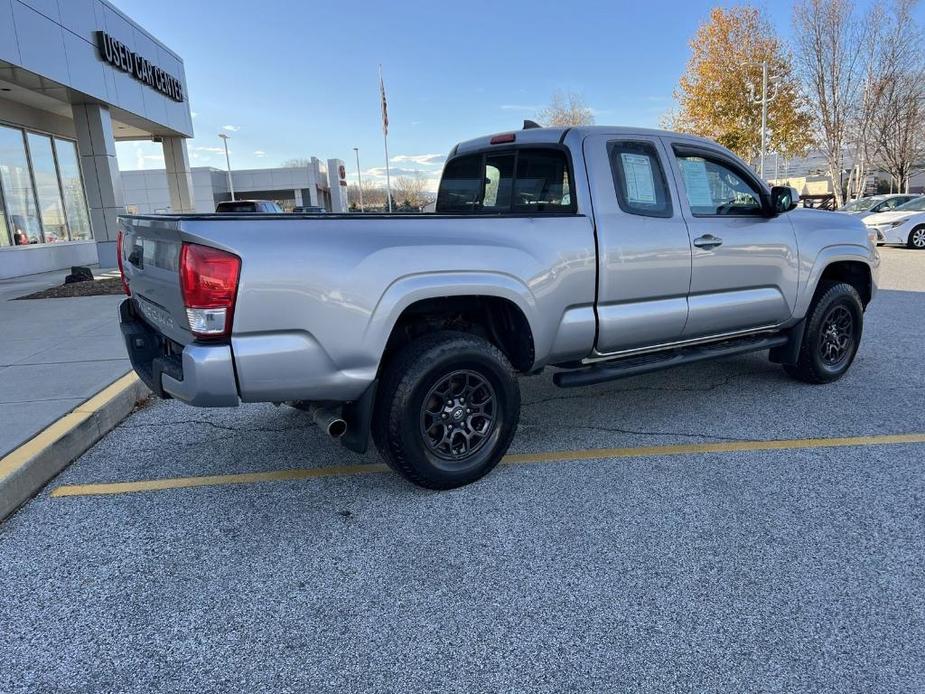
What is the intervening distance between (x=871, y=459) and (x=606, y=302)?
6.04 feet

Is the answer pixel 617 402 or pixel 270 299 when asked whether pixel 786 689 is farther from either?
pixel 617 402

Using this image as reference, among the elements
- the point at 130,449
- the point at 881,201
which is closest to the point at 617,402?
the point at 130,449

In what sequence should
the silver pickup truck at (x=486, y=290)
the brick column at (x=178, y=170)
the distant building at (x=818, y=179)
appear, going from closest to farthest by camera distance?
the silver pickup truck at (x=486, y=290), the brick column at (x=178, y=170), the distant building at (x=818, y=179)

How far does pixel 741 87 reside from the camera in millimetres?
32938

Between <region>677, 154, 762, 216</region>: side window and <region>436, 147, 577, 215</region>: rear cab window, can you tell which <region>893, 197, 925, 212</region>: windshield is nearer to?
<region>677, 154, 762, 216</region>: side window

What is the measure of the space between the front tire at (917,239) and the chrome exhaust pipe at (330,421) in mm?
19608

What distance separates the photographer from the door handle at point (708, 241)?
4.31m

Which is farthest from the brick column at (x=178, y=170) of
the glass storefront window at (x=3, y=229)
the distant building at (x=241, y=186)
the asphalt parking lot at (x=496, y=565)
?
the distant building at (x=241, y=186)

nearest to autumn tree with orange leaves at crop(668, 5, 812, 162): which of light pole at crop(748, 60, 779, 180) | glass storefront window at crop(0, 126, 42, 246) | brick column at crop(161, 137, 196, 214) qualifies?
light pole at crop(748, 60, 779, 180)

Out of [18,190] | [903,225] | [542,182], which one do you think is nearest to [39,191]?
[18,190]

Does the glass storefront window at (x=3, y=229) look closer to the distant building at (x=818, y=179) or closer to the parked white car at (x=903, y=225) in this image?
the parked white car at (x=903, y=225)

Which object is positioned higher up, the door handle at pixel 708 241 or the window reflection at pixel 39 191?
the window reflection at pixel 39 191

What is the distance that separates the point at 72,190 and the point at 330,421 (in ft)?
65.5

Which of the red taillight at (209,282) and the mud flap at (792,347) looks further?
the mud flap at (792,347)
